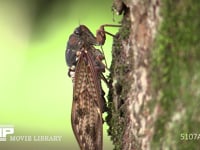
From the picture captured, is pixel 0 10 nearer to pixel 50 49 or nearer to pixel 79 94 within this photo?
pixel 50 49

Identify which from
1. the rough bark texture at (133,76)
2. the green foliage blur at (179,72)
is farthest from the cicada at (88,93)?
the green foliage blur at (179,72)

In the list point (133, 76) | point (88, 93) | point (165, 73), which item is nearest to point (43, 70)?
point (88, 93)

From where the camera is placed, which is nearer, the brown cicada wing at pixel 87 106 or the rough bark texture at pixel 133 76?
the rough bark texture at pixel 133 76

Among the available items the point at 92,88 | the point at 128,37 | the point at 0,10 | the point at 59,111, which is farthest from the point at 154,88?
the point at 0,10
